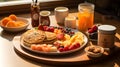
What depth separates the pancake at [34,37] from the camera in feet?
4.91

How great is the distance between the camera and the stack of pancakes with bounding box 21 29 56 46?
4.91 ft

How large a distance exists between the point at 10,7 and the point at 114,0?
0.77 m

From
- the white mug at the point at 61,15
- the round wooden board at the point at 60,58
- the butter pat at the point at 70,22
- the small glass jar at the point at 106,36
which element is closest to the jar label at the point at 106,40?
the small glass jar at the point at 106,36

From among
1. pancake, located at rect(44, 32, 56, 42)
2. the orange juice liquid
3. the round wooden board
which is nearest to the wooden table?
the round wooden board

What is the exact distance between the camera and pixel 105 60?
4.67 ft

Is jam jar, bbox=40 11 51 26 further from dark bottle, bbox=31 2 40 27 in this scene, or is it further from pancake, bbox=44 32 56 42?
pancake, bbox=44 32 56 42

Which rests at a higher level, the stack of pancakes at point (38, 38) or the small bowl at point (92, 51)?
the stack of pancakes at point (38, 38)

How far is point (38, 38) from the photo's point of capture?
4.96 feet

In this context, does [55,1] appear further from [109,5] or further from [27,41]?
[27,41]

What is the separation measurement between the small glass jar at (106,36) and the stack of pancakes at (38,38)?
0.26 metres

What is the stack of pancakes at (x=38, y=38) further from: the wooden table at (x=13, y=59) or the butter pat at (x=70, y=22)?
the butter pat at (x=70, y=22)

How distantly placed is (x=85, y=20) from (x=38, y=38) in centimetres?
37

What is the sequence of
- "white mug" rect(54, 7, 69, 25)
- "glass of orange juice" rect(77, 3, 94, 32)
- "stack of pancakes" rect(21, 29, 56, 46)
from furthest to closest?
"white mug" rect(54, 7, 69, 25) < "glass of orange juice" rect(77, 3, 94, 32) < "stack of pancakes" rect(21, 29, 56, 46)

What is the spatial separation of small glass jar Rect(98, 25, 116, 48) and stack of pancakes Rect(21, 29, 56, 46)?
0.26 m
